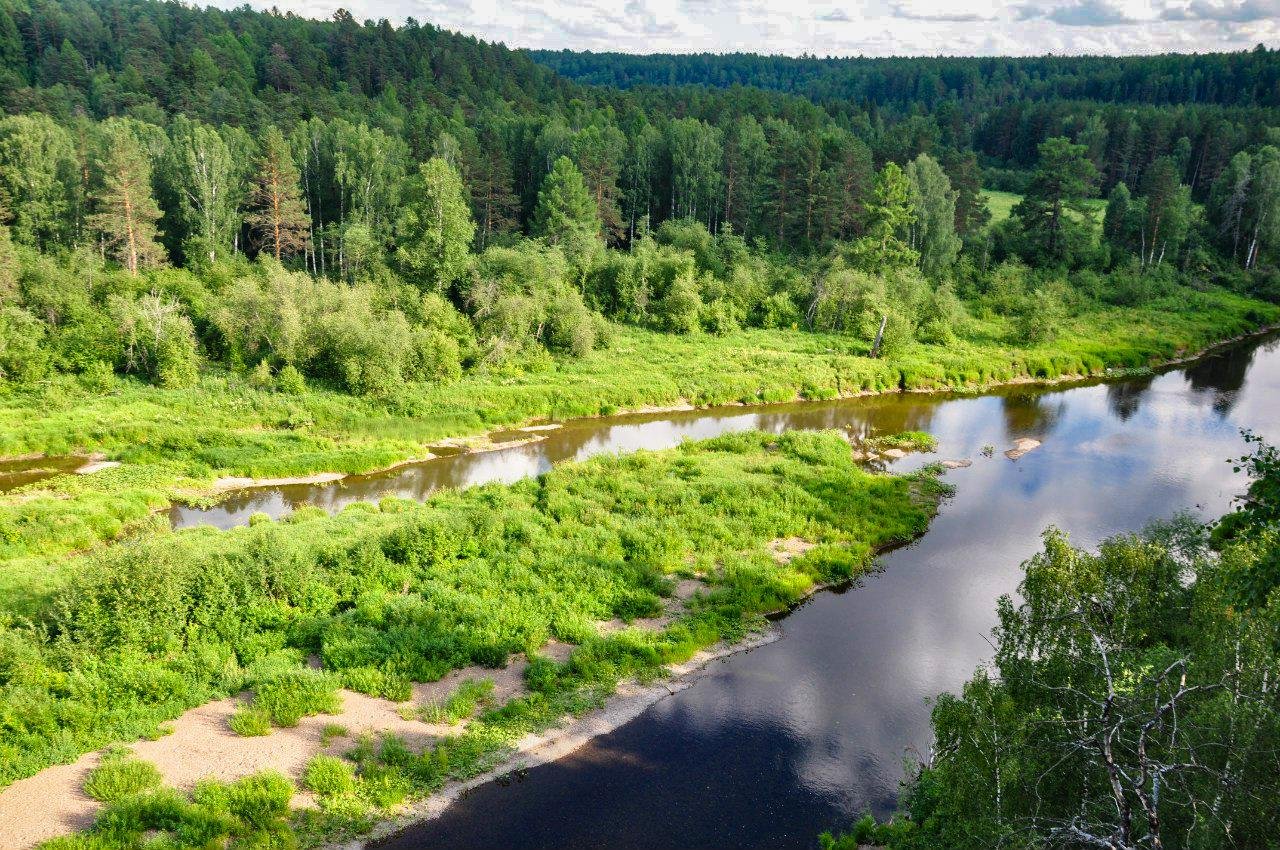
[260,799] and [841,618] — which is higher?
[260,799]

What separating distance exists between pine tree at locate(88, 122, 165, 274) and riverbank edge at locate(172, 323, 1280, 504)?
2318 cm

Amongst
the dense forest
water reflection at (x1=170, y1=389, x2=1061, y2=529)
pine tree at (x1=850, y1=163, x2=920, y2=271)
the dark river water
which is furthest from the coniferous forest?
the dark river water

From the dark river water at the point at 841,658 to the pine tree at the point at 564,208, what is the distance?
23.4 metres

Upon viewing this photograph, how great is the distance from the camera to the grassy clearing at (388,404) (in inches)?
1115

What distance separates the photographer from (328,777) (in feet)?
55.2

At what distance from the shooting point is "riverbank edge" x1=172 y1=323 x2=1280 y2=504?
33375 millimetres

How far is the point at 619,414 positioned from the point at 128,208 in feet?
103

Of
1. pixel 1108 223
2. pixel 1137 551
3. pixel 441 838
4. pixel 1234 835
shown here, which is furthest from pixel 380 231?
pixel 1108 223

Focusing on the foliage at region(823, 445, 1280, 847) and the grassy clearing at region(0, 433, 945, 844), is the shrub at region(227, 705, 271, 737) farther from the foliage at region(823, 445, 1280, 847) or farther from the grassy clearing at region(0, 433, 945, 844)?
the foliage at region(823, 445, 1280, 847)

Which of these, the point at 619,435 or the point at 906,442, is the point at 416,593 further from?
the point at 906,442

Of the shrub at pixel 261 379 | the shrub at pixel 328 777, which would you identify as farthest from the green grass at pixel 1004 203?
the shrub at pixel 328 777

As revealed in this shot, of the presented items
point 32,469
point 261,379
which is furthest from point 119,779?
point 261,379

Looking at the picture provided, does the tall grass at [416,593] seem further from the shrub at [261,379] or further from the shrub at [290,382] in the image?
the shrub at [261,379]

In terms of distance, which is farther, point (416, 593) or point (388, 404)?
point (388, 404)
